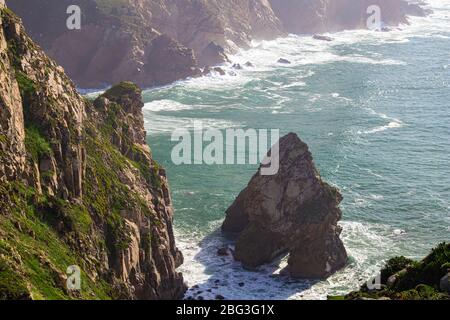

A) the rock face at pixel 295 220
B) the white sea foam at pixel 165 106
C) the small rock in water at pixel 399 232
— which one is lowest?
the small rock in water at pixel 399 232

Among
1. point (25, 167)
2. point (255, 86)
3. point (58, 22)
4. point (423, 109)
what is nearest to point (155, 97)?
point (255, 86)

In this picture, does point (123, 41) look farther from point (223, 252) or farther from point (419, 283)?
point (419, 283)

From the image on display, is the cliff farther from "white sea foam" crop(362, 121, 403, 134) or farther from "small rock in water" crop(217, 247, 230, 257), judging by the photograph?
"white sea foam" crop(362, 121, 403, 134)

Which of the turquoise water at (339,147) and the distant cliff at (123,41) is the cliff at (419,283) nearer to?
the turquoise water at (339,147)

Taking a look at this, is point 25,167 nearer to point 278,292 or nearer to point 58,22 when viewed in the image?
point 278,292

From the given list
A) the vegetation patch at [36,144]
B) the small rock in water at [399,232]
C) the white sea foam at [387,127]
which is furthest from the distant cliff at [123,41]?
the vegetation patch at [36,144]

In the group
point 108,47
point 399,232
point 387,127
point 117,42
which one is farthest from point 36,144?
point 117,42
